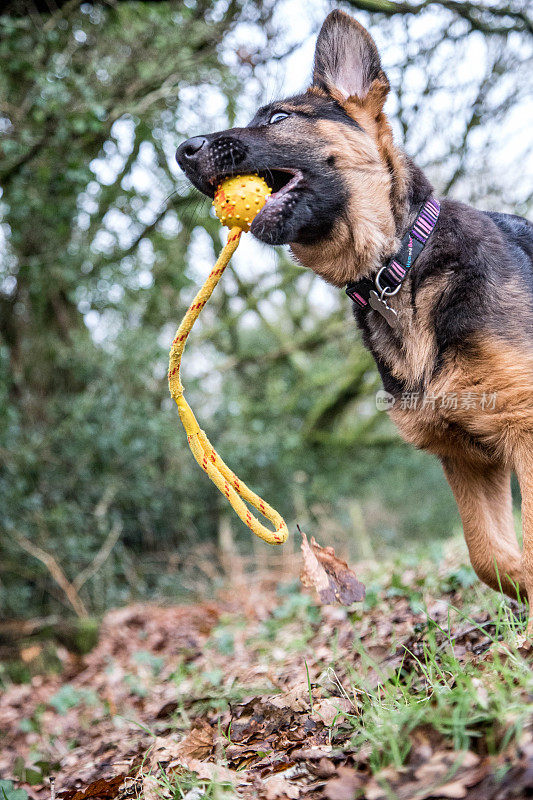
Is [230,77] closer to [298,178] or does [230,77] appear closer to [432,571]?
[298,178]

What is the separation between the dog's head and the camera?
350 centimetres

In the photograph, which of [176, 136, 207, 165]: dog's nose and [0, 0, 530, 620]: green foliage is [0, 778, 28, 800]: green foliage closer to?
[176, 136, 207, 165]: dog's nose

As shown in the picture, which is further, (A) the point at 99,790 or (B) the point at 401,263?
(B) the point at 401,263

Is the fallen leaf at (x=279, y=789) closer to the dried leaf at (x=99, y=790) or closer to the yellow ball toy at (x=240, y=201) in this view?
the dried leaf at (x=99, y=790)

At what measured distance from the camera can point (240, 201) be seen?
Answer: 11.1ft

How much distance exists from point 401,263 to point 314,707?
7.23ft

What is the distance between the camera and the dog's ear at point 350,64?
368cm

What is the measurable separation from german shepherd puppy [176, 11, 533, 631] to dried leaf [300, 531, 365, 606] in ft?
2.54

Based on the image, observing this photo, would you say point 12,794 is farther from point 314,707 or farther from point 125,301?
point 125,301

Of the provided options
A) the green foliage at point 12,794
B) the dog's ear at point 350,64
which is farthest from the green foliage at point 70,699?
the dog's ear at point 350,64

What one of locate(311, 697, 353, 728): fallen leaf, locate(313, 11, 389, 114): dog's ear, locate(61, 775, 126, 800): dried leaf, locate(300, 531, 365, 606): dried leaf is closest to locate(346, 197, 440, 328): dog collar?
locate(313, 11, 389, 114): dog's ear

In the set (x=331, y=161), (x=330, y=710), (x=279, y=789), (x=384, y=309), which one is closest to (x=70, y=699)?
(x=330, y=710)

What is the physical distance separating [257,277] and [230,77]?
4.60 m

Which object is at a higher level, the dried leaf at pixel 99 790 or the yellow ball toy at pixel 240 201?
the yellow ball toy at pixel 240 201
